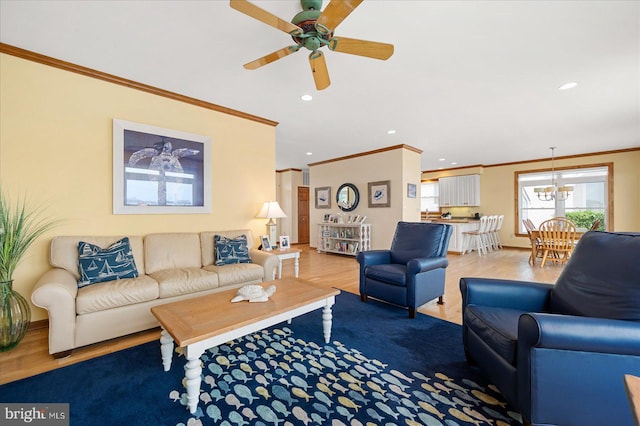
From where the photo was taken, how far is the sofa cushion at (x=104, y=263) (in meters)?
2.30

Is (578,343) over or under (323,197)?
under

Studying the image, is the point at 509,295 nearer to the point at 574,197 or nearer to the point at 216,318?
the point at 216,318

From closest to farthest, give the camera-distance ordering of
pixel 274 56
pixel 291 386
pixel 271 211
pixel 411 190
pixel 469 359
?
pixel 291 386, pixel 469 359, pixel 274 56, pixel 271 211, pixel 411 190

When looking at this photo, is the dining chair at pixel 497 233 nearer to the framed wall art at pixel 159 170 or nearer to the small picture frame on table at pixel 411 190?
the small picture frame on table at pixel 411 190

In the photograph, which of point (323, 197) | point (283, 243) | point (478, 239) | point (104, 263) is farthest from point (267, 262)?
point (478, 239)

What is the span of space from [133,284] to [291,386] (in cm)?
167

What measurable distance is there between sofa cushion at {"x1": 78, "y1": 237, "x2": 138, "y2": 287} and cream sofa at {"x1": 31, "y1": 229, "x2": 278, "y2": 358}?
74 mm

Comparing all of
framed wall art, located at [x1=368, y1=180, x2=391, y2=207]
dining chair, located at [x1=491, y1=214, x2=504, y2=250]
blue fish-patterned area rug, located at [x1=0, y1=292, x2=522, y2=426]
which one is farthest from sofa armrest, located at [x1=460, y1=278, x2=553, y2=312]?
dining chair, located at [x1=491, y1=214, x2=504, y2=250]

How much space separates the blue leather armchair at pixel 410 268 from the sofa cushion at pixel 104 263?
2.45 m

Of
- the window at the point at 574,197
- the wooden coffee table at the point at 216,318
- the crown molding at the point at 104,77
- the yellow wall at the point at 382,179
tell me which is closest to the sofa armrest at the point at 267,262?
the wooden coffee table at the point at 216,318

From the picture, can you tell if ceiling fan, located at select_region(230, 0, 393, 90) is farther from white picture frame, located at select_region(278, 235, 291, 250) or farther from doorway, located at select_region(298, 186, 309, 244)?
doorway, located at select_region(298, 186, 309, 244)

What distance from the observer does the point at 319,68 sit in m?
2.11

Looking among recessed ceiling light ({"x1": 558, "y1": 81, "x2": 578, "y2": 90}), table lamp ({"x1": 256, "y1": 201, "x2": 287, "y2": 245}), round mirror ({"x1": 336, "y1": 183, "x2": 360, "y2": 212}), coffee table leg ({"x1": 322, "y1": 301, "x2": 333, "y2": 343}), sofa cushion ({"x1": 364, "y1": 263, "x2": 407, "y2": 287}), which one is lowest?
coffee table leg ({"x1": 322, "y1": 301, "x2": 333, "y2": 343})

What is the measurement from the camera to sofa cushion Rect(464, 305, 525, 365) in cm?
137
